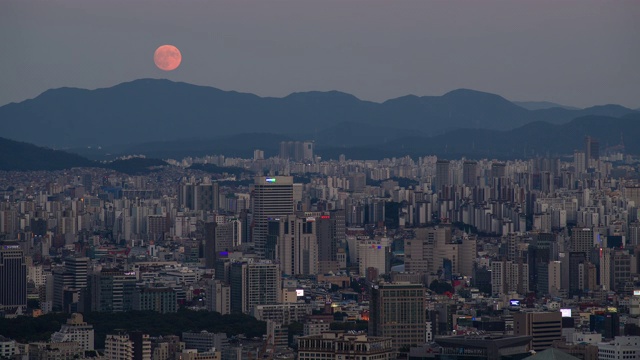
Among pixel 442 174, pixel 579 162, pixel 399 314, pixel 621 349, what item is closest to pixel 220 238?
pixel 399 314

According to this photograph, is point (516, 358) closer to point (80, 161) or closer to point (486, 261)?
point (486, 261)

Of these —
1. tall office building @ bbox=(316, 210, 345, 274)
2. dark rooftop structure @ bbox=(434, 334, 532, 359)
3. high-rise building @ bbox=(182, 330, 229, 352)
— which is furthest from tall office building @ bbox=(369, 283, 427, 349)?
tall office building @ bbox=(316, 210, 345, 274)

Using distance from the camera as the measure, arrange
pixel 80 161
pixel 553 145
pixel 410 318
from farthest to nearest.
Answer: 1. pixel 553 145
2. pixel 80 161
3. pixel 410 318

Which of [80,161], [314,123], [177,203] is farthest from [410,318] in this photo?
[314,123]

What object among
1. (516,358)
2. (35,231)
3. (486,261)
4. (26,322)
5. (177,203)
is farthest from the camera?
(177,203)

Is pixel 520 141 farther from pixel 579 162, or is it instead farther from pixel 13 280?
pixel 13 280

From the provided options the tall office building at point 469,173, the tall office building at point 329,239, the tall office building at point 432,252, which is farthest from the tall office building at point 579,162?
the tall office building at point 432,252

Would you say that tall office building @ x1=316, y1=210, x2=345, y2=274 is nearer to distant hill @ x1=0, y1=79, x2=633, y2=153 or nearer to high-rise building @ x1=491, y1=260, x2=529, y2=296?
high-rise building @ x1=491, y1=260, x2=529, y2=296

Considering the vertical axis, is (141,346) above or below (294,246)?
below
